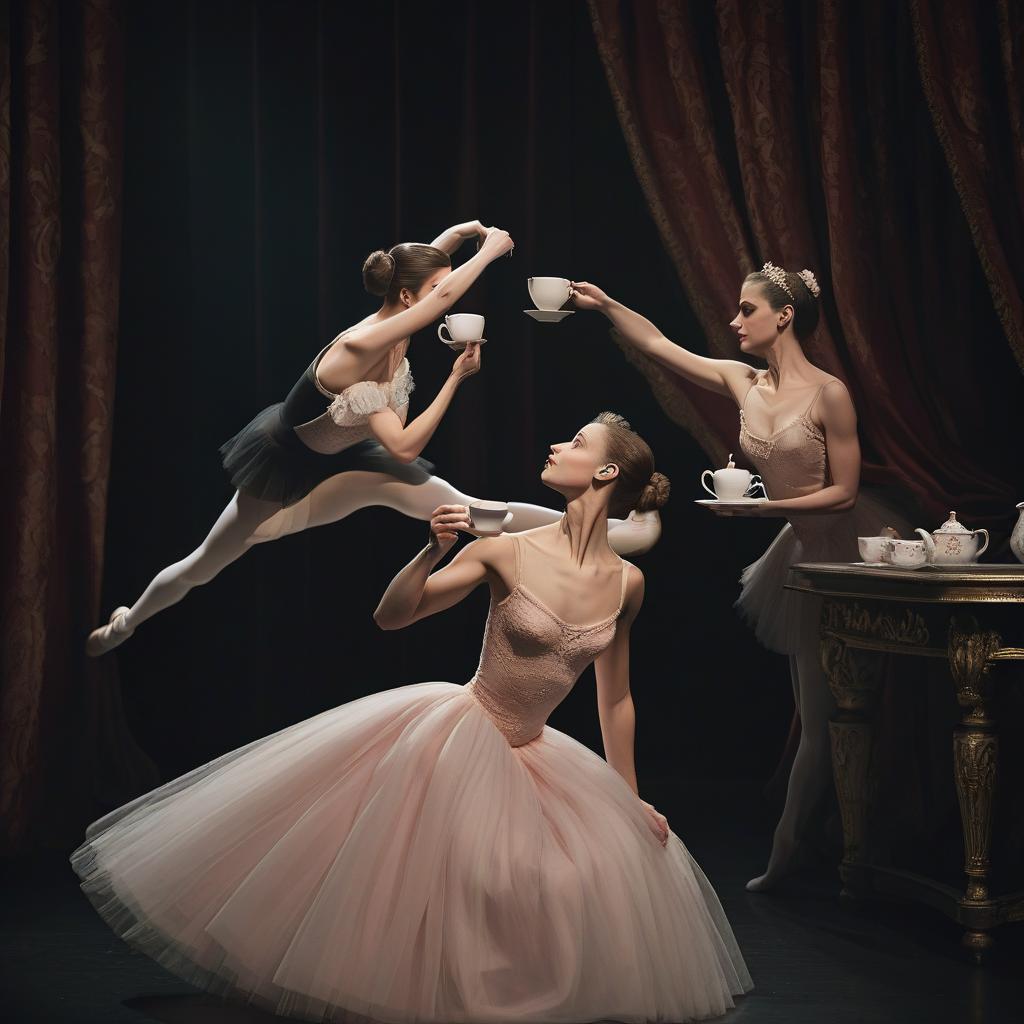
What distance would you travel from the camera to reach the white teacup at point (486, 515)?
111 inches

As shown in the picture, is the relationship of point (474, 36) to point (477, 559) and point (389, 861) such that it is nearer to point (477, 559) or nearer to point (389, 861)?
point (477, 559)

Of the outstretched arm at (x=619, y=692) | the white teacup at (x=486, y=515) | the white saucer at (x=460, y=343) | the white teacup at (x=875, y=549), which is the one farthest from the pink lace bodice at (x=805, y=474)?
the white teacup at (x=486, y=515)

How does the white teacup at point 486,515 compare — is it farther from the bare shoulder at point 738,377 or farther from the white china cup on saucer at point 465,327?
the bare shoulder at point 738,377

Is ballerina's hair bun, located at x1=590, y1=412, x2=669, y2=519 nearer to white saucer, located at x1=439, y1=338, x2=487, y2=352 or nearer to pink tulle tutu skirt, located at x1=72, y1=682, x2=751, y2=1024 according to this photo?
pink tulle tutu skirt, located at x1=72, y1=682, x2=751, y2=1024

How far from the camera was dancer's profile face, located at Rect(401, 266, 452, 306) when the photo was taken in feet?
12.6

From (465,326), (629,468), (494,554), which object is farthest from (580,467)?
(465,326)

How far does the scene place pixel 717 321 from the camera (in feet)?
15.0

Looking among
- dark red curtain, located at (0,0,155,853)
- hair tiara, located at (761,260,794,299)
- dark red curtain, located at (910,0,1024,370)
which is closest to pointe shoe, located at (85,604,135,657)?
dark red curtain, located at (0,0,155,853)

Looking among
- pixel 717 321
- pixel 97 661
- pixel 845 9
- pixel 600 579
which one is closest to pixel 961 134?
pixel 845 9

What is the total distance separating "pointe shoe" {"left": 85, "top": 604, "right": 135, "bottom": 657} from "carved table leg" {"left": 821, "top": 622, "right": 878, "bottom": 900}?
1995mm

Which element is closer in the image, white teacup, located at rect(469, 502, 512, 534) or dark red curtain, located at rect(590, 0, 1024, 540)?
white teacup, located at rect(469, 502, 512, 534)

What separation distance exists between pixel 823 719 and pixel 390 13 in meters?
2.65

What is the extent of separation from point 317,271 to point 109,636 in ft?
4.57

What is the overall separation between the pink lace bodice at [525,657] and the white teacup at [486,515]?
0.67ft
